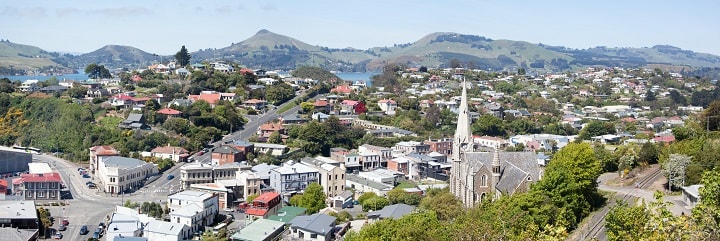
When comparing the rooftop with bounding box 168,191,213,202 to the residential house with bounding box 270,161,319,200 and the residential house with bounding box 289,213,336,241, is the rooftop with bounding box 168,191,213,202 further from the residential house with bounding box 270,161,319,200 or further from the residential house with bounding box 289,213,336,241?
the residential house with bounding box 289,213,336,241

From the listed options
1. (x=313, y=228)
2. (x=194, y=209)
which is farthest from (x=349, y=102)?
(x=313, y=228)

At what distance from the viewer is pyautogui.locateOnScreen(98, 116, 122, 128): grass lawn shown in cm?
4175

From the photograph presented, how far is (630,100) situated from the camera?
63.0 metres

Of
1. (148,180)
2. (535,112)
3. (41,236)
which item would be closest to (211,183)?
(148,180)

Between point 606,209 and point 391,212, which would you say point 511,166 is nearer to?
point 606,209

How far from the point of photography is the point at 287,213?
84.1 feet

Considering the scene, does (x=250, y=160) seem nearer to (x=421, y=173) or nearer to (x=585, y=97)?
(x=421, y=173)

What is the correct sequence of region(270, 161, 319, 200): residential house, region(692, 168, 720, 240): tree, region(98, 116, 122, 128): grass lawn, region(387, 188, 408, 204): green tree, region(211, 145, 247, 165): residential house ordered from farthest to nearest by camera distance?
1. region(98, 116, 122, 128): grass lawn
2. region(211, 145, 247, 165): residential house
3. region(270, 161, 319, 200): residential house
4. region(387, 188, 408, 204): green tree
5. region(692, 168, 720, 240): tree

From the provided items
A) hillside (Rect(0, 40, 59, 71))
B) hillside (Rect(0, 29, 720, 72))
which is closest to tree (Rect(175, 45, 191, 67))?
hillside (Rect(0, 40, 59, 71))

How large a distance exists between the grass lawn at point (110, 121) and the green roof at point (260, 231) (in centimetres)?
2073

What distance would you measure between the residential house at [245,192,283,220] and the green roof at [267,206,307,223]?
30.5 inches

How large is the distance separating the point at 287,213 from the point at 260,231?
2702 millimetres

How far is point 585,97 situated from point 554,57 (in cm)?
11400

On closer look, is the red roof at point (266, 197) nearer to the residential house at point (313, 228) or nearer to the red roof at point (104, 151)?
the residential house at point (313, 228)
